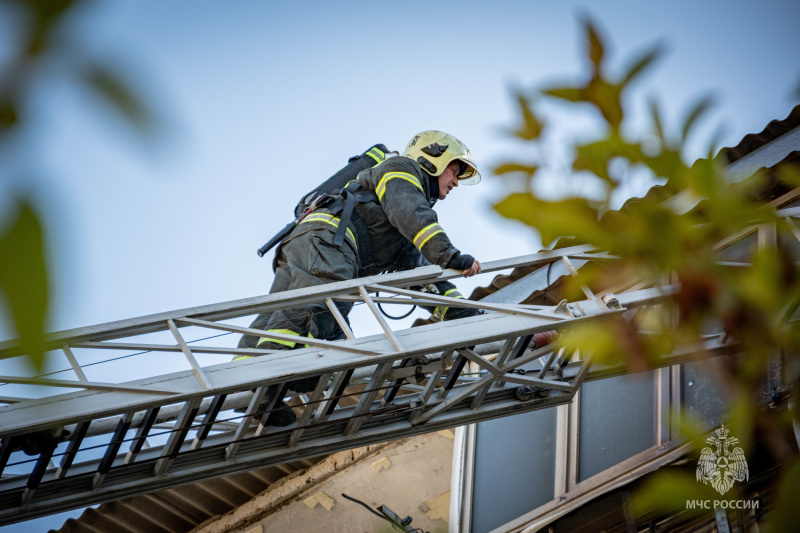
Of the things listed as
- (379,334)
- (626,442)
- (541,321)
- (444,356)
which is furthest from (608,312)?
(626,442)

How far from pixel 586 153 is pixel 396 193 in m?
4.48

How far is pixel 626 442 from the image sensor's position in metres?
6.06

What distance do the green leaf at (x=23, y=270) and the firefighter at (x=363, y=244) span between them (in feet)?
13.3

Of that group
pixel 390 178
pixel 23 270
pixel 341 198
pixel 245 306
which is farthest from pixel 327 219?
pixel 23 270

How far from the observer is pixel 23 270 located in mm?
598

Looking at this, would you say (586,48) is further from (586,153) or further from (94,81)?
(94,81)

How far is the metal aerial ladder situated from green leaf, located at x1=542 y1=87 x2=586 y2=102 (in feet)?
11.0

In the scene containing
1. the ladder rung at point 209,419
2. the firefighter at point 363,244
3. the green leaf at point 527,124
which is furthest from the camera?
the firefighter at point 363,244

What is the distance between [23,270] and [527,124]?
675 mm

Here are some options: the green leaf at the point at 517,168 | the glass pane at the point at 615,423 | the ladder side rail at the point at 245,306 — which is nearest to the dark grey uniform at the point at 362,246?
the ladder side rail at the point at 245,306

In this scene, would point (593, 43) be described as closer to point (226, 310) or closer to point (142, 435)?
Answer: point (226, 310)

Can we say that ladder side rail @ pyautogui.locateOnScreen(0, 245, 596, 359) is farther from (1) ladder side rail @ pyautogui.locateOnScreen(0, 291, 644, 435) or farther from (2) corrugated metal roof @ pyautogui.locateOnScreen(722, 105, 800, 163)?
(2) corrugated metal roof @ pyautogui.locateOnScreen(722, 105, 800, 163)

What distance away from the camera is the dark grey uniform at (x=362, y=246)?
16.7ft

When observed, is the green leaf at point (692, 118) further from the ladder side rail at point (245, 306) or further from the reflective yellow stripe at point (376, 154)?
the reflective yellow stripe at point (376, 154)
